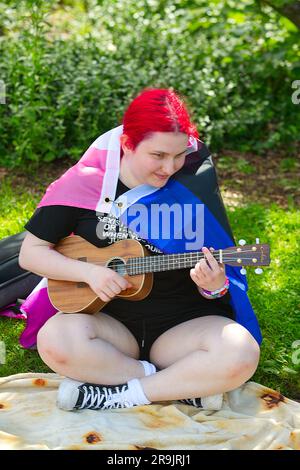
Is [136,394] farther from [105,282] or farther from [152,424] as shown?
[105,282]

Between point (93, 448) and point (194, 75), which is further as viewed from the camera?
point (194, 75)

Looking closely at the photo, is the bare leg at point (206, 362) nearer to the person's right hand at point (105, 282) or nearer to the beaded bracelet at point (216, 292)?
the beaded bracelet at point (216, 292)

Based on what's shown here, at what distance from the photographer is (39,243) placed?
113 inches

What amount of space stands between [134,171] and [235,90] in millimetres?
3113

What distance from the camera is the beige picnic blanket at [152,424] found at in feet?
8.57

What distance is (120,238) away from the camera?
2.85 m

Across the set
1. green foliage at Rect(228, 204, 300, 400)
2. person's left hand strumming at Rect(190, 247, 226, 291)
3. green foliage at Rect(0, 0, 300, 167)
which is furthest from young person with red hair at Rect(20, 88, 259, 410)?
green foliage at Rect(0, 0, 300, 167)

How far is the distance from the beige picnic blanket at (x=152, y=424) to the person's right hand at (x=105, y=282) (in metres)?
0.44

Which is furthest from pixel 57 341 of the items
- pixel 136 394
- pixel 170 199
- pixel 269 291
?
pixel 269 291

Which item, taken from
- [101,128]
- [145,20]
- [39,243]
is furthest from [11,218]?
[145,20]

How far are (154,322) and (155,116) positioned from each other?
0.78 metres

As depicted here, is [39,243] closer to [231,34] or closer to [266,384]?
[266,384]

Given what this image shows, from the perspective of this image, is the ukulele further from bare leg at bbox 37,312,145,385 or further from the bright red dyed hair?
the bright red dyed hair

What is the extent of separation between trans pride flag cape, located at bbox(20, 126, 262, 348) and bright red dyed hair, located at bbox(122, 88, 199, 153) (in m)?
0.16
